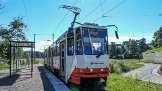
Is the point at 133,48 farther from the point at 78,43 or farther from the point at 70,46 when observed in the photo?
the point at 78,43

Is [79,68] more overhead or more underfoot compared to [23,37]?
more underfoot

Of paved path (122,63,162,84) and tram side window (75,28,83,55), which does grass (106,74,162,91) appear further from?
paved path (122,63,162,84)

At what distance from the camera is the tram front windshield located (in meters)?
16.7

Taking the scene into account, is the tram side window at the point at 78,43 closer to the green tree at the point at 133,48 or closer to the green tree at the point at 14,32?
the green tree at the point at 14,32

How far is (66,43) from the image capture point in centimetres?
1914

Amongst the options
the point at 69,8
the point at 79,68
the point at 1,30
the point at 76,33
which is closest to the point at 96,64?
the point at 79,68

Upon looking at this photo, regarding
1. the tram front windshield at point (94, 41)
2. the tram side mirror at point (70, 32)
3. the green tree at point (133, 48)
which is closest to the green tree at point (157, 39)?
the green tree at point (133, 48)

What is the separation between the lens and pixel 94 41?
55.7 ft

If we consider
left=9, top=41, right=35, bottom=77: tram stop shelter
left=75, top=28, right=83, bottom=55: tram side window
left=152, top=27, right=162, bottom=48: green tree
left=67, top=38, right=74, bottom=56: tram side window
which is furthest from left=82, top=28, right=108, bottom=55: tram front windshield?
left=152, top=27, right=162, bottom=48: green tree

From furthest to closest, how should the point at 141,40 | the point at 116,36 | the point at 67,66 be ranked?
the point at 141,40
the point at 67,66
the point at 116,36

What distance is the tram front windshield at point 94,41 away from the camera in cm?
1669

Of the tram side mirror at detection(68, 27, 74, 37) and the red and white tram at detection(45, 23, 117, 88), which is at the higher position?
the tram side mirror at detection(68, 27, 74, 37)

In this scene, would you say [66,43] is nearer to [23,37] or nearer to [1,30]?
[1,30]

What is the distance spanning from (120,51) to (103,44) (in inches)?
5219
